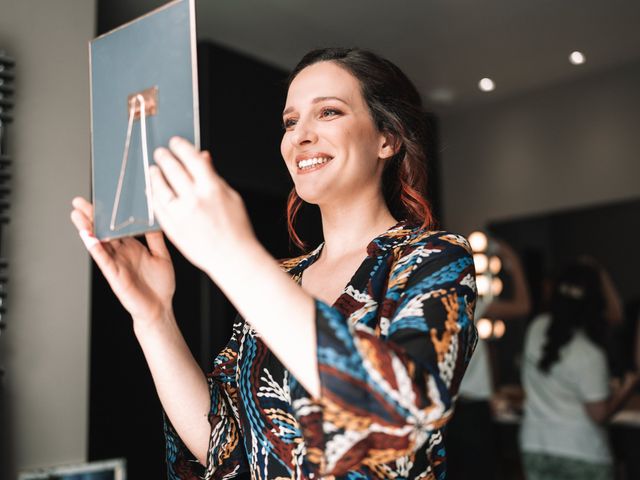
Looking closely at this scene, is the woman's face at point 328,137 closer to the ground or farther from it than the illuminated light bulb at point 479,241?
closer to the ground

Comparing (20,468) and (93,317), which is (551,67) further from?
(20,468)

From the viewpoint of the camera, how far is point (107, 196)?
0.80m

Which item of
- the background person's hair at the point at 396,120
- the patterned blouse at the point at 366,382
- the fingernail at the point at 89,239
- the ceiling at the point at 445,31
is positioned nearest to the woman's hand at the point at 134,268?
the fingernail at the point at 89,239

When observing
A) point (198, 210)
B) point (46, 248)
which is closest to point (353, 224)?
point (198, 210)

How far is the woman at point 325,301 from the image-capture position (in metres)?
0.62

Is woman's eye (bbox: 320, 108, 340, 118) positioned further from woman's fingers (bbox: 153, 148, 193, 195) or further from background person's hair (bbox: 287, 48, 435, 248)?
woman's fingers (bbox: 153, 148, 193, 195)

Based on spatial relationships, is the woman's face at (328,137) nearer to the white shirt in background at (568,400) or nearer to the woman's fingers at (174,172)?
the woman's fingers at (174,172)

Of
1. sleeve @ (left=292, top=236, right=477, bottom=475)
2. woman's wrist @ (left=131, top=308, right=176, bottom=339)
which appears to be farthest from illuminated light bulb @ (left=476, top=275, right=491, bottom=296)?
sleeve @ (left=292, top=236, right=477, bottom=475)

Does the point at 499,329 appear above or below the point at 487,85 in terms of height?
below

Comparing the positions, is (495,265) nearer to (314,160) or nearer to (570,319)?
(570,319)

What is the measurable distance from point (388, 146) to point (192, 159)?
565mm

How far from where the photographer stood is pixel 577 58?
4.28 metres

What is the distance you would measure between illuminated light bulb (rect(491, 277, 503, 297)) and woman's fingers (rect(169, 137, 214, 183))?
4421mm

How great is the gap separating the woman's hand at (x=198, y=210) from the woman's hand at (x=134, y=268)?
21 centimetres
